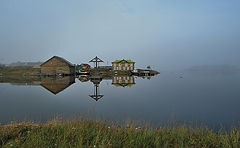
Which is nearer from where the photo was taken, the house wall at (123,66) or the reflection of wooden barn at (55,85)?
the reflection of wooden barn at (55,85)

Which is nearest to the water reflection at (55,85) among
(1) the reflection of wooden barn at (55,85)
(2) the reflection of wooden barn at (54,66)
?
(1) the reflection of wooden barn at (55,85)

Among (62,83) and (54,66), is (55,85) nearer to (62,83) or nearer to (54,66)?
(62,83)

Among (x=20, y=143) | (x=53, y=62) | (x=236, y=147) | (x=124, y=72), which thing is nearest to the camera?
(x=236, y=147)

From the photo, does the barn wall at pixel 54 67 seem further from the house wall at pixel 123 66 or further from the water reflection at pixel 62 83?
the house wall at pixel 123 66

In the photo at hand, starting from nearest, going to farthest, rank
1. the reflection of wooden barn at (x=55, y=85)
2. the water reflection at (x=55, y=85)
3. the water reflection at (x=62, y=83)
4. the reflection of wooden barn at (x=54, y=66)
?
the water reflection at (x=62, y=83) < the water reflection at (x=55, y=85) < the reflection of wooden barn at (x=55, y=85) < the reflection of wooden barn at (x=54, y=66)

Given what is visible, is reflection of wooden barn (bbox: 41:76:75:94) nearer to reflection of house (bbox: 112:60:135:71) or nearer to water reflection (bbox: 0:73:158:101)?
water reflection (bbox: 0:73:158:101)

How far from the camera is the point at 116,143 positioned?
138 inches

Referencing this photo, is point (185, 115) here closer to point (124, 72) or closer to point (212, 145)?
point (212, 145)

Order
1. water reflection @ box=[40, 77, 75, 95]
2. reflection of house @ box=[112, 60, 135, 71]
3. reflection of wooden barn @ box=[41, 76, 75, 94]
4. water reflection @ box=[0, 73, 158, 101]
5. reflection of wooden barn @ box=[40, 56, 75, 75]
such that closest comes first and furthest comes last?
water reflection @ box=[0, 73, 158, 101]
water reflection @ box=[40, 77, 75, 95]
reflection of wooden barn @ box=[41, 76, 75, 94]
reflection of wooden barn @ box=[40, 56, 75, 75]
reflection of house @ box=[112, 60, 135, 71]

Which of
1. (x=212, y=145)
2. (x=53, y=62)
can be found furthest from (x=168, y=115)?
(x=53, y=62)

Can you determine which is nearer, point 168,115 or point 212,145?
point 212,145

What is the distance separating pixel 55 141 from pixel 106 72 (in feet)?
193

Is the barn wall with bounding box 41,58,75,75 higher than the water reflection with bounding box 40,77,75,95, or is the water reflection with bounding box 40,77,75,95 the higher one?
the barn wall with bounding box 41,58,75,75

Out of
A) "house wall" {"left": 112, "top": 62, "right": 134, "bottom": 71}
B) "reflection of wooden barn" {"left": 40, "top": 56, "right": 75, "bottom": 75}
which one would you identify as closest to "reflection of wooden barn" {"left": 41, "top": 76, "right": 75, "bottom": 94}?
"reflection of wooden barn" {"left": 40, "top": 56, "right": 75, "bottom": 75}
